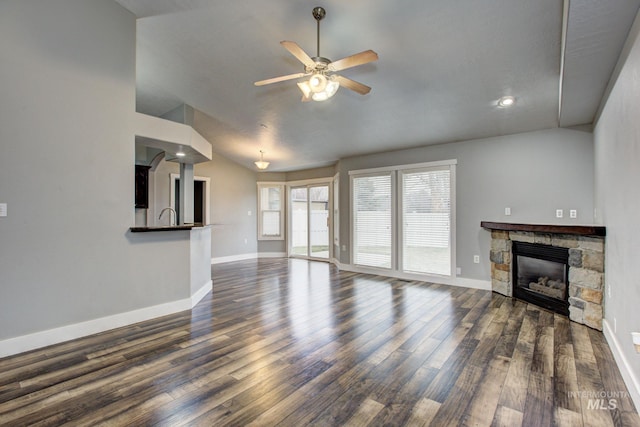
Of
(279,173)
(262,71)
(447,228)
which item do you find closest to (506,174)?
(447,228)

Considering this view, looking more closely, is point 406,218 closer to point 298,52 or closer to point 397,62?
point 397,62

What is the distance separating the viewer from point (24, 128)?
105 inches

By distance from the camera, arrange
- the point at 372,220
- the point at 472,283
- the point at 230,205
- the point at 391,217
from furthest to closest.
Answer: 1. the point at 230,205
2. the point at 372,220
3. the point at 391,217
4. the point at 472,283

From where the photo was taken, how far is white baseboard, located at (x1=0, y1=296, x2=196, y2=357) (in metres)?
2.61

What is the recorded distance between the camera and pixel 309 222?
8.29 metres

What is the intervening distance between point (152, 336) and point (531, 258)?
4785mm

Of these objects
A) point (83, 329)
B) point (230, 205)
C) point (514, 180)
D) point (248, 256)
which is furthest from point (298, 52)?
point (248, 256)

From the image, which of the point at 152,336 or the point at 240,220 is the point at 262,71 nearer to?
the point at 152,336

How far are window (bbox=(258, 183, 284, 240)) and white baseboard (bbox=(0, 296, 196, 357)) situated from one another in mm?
4914

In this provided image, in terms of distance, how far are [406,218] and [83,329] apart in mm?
4859

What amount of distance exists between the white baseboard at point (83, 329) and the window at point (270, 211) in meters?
4.91

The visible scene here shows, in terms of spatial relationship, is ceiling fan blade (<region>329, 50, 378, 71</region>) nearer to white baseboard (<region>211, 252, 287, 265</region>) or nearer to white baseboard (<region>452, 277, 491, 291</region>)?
white baseboard (<region>452, 277, 491, 291</region>)

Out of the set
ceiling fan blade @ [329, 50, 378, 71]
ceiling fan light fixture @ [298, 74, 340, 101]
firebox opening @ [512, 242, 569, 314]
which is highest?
Answer: ceiling fan blade @ [329, 50, 378, 71]

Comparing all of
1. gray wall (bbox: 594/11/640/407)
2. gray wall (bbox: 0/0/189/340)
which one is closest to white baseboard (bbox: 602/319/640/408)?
gray wall (bbox: 594/11/640/407)
